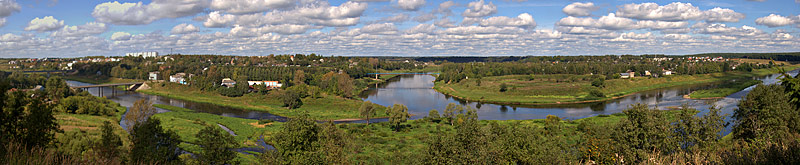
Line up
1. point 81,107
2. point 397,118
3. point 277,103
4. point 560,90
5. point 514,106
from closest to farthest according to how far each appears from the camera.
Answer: point 397,118, point 81,107, point 514,106, point 277,103, point 560,90

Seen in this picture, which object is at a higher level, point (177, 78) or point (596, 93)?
point (177, 78)

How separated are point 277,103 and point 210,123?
21.0 m

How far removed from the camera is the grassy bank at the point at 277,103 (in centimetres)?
5699

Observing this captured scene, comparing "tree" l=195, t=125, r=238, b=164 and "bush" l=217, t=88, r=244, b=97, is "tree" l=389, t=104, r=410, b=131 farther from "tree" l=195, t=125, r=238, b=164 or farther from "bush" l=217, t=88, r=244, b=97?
"bush" l=217, t=88, r=244, b=97

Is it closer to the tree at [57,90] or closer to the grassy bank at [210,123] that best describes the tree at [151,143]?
the grassy bank at [210,123]

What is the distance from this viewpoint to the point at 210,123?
153 ft

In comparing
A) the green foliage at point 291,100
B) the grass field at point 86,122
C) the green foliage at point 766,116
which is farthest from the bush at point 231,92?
the green foliage at point 766,116

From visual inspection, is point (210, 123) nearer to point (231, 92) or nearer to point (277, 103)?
point (277, 103)

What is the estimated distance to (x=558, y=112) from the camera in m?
57.2

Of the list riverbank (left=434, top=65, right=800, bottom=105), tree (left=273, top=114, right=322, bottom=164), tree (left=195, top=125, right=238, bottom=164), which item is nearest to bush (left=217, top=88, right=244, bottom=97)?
riverbank (left=434, top=65, right=800, bottom=105)

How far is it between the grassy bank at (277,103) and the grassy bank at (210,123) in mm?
7673

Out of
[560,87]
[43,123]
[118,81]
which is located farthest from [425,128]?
[118,81]

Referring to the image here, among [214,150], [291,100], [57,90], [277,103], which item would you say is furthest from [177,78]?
[214,150]

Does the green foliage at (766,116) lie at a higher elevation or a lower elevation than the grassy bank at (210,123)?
higher
